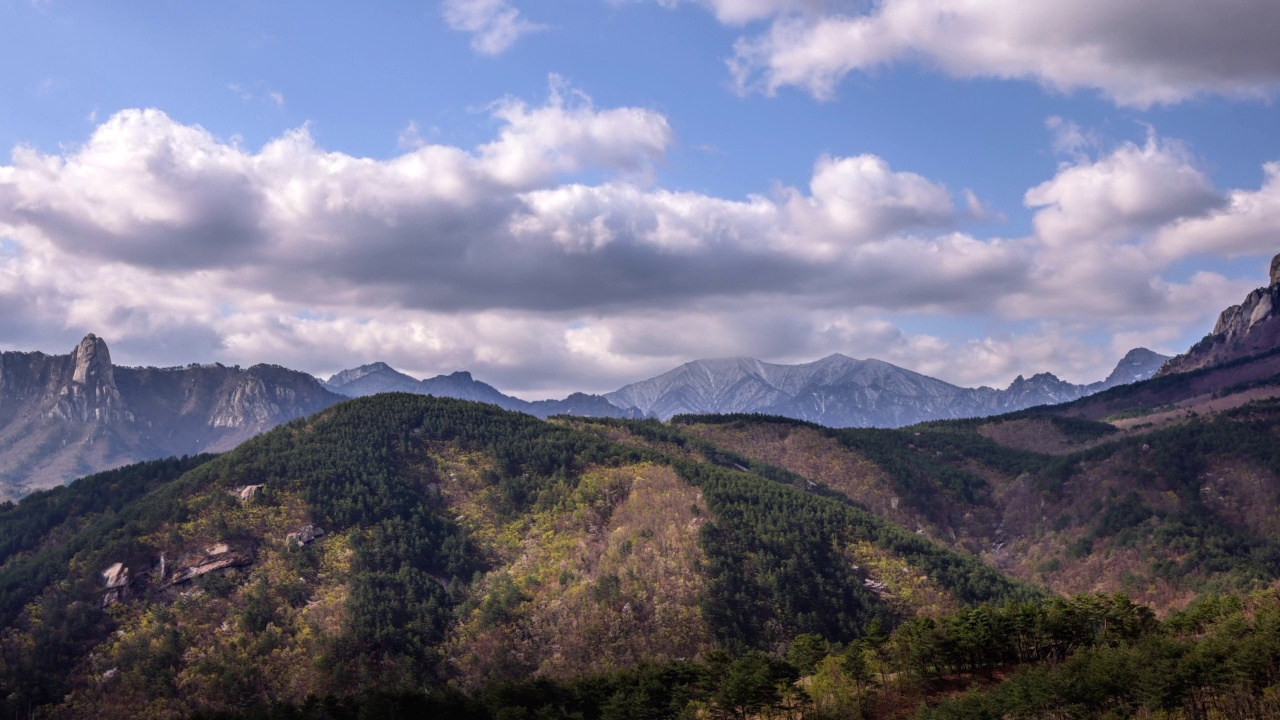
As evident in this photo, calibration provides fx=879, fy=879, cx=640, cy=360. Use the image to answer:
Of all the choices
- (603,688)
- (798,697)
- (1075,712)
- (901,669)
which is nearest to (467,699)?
(603,688)

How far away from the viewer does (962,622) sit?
18125cm

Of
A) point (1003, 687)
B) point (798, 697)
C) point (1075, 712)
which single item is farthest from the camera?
point (798, 697)

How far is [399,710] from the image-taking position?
17825 cm

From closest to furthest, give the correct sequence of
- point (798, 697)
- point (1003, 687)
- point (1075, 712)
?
point (1075, 712)
point (1003, 687)
point (798, 697)

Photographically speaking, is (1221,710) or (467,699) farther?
(467,699)

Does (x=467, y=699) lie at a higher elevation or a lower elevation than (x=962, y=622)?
lower

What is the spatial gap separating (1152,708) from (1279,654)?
22307 mm

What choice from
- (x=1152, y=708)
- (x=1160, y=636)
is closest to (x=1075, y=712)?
(x=1152, y=708)

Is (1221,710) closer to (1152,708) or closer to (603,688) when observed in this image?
(1152,708)

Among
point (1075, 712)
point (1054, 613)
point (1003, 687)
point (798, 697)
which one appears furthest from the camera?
point (1054, 613)

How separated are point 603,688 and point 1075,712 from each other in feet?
301

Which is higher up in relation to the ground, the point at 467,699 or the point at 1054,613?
the point at 1054,613

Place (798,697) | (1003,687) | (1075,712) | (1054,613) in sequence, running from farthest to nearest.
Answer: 1. (1054,613)
2. (798,697)
3. (1003,687)
4. (1075,712)

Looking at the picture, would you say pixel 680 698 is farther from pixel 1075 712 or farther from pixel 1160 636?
pixel 1160 636
